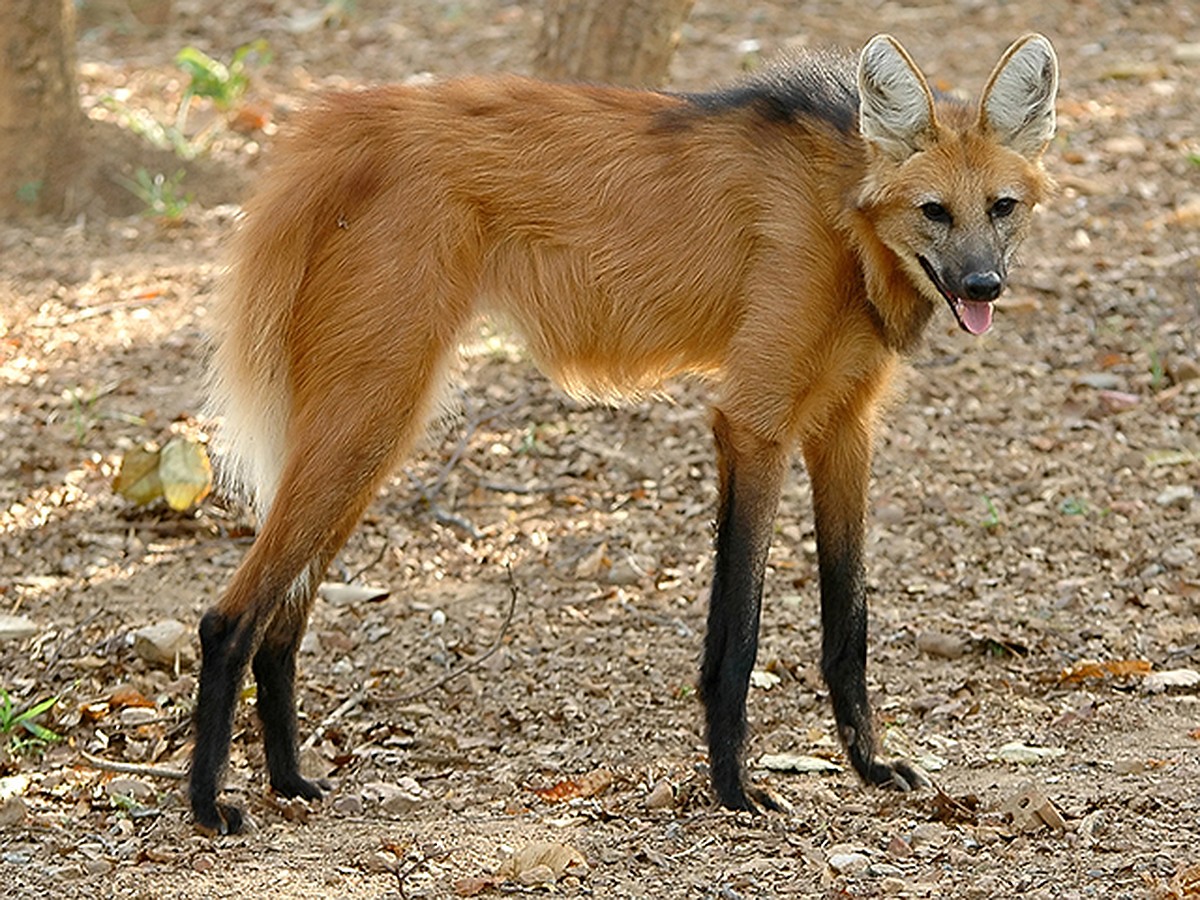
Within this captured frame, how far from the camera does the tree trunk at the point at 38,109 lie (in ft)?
20.8

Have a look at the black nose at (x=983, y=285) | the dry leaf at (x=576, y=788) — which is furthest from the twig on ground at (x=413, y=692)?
the black nose at (x=983, y=285)

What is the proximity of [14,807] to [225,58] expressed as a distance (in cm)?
611

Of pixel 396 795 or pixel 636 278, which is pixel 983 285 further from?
pixel 396 795

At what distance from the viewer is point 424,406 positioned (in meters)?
3.47

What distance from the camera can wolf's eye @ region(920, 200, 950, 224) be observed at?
131 inches

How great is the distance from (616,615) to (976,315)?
162 cm

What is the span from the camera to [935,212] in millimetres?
3348

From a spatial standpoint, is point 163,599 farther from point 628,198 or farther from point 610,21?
point 610,21

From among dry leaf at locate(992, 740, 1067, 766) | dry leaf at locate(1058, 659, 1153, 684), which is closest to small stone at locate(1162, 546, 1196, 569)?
dry leaf at locate(1058, 659, 1153, 684)

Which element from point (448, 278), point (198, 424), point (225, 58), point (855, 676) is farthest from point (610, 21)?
point (225, 58)

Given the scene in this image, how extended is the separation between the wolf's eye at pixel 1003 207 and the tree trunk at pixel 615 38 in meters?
2.65

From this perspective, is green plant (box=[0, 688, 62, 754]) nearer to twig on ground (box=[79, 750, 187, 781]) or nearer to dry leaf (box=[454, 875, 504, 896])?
twig on ground (box=[79, 750, 187, 781])

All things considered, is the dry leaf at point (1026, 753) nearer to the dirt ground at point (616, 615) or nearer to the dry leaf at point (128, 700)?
the dirt ground at point (616, 615)

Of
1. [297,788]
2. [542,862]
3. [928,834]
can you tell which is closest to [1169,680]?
[928,834]
